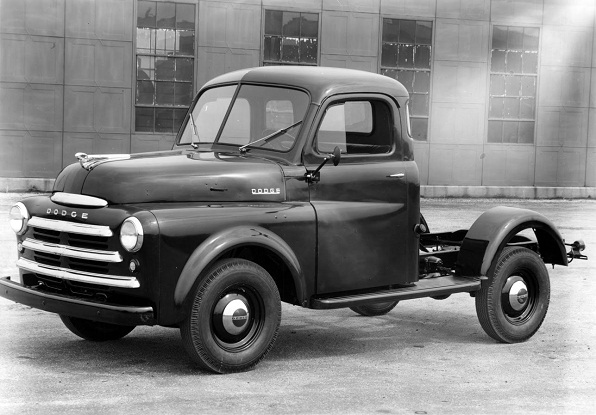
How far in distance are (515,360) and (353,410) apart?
200 centimetres

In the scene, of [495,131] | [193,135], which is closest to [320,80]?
[193,135]

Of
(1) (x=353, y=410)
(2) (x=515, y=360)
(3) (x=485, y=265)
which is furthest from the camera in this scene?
(3) (x=485, y=265)

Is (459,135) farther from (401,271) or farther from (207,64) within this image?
(401,271)

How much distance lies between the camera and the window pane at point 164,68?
2242 centimetres

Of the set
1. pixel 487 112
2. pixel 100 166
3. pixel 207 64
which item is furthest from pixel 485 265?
pixel 487 112

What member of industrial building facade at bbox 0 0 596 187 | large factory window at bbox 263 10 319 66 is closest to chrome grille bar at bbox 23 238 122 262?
industrial building facade at bbox 0 0 596 187

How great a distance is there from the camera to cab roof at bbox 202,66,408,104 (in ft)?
25.1

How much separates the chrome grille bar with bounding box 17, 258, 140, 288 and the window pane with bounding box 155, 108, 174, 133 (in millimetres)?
15513

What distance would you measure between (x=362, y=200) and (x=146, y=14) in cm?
1535

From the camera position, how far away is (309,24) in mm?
23172

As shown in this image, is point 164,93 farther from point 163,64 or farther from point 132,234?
point 132,234

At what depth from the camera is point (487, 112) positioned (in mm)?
24297

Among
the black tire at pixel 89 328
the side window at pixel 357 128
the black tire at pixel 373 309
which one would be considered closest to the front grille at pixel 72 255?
the black tire at pixel 89 328

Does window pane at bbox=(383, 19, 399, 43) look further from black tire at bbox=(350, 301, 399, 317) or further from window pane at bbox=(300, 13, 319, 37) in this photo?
black tire at bbox=(350, 301, 399, 317)
